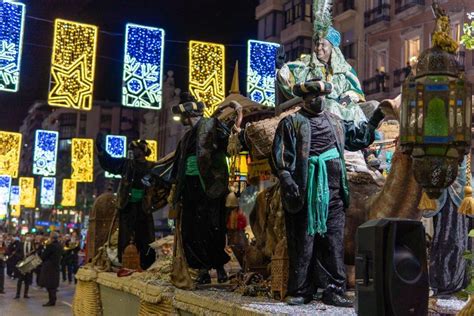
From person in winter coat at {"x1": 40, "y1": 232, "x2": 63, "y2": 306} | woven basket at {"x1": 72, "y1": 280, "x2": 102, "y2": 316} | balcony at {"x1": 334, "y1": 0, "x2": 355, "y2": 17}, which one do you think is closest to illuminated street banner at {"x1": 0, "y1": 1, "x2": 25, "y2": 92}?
woven basket at {"x1": 72, "y1": 280, "x2": 102, "y2": 316}

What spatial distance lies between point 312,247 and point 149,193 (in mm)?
3648

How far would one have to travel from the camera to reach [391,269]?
2.67 metres

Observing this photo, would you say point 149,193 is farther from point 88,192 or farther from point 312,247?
point 88,192

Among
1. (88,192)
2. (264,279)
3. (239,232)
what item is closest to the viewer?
(264,279)

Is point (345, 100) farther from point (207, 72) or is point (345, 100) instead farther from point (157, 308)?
point (207, 72)

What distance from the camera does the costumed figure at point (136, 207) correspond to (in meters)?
8.14

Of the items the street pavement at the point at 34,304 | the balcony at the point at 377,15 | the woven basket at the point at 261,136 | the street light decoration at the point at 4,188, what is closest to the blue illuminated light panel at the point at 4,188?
the street light decoration at the point at 4,188

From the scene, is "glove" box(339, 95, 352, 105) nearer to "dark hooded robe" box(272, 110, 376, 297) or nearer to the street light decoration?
"dark hooded robe" box(272, 110, 376, 297)

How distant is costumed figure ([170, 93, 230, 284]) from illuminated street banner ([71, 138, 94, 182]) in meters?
23.5

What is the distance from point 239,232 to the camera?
262 inches

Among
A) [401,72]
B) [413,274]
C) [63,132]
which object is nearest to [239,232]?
[413,274]

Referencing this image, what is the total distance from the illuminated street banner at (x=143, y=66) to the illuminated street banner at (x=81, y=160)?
16.5 m

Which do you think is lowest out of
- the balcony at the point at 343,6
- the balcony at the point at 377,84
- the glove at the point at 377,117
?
the glove at the point at 377,117

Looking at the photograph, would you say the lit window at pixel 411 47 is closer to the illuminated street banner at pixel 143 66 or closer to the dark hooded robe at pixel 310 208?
the illuminated street banner at pixel 143 66
